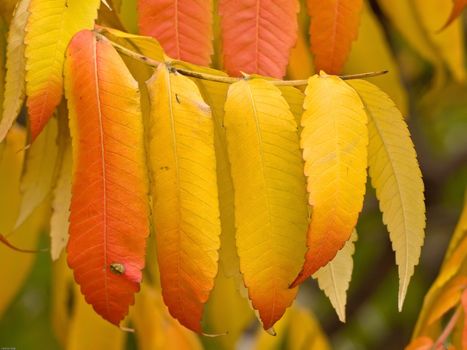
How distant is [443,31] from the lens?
1409mm

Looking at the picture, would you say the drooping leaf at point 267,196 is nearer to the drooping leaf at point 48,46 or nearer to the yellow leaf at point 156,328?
the drooping leaf at point 48,46

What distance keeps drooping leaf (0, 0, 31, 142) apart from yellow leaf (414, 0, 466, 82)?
1.85 ft

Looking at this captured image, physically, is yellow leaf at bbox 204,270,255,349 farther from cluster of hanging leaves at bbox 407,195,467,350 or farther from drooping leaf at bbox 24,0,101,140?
drooping leaf at bbox 24,0,101,140

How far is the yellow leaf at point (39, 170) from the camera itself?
1.19 meters

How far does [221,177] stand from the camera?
40.2 inches

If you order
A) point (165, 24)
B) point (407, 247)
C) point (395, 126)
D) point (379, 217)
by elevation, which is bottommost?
point (379, 217)

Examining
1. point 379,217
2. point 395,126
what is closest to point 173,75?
A: point 395,126

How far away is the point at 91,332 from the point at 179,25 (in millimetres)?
604

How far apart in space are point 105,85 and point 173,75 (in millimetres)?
64

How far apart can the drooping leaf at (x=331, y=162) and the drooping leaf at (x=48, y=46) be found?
205 mm

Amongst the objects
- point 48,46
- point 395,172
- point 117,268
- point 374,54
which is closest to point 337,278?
point 395,172

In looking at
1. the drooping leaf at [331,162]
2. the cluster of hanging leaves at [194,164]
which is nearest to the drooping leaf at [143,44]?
the cluster of hanging leaves at [194,164]

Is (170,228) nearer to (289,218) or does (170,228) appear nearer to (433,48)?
(289,218)

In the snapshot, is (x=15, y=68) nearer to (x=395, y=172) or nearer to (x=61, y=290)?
(x=395, y=172)
